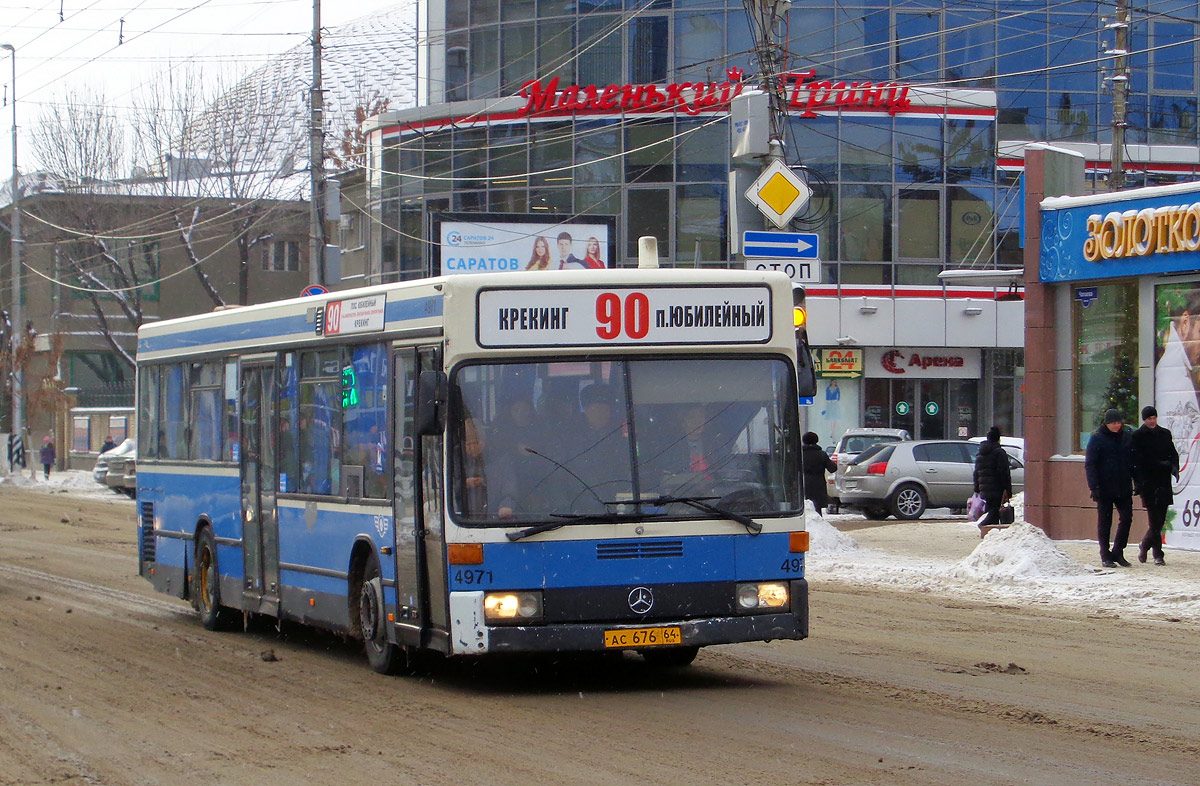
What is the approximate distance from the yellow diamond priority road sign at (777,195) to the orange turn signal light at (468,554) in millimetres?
9397

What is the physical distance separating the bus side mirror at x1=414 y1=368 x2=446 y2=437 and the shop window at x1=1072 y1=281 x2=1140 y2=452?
44.9ft

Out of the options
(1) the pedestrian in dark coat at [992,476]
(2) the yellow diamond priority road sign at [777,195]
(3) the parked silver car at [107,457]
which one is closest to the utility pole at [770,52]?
(2) the yellow diamond priority road sign at [777,195]

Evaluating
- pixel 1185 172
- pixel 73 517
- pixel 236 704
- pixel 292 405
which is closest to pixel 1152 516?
pixel 292 405

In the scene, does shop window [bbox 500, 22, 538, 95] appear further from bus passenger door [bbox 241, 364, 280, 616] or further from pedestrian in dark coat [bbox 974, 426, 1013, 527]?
bus passenger door [bbox 241, 364, 280, 616]

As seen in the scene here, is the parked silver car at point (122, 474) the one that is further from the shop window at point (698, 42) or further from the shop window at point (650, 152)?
the shop window at point (698, 42)

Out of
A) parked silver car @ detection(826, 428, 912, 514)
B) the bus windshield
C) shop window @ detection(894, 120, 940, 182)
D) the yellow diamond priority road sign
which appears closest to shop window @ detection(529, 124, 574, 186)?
shop window @ detection(894, 120, 940, 182)

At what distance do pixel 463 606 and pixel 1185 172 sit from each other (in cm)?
4150

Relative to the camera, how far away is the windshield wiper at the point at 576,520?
30.3ft

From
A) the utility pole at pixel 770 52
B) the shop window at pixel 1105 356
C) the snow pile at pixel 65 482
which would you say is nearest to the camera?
the utility pole at pixel 770 52

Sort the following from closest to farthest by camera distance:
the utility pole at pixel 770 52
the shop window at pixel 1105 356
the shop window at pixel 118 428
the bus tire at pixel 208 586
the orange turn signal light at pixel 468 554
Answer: the orange turn signal light at pixel 468 554
the bus tire at pixel 208 586
the utility pole at pixel 770 52
the shop window at pixel 1105 356
the shop window at pixel 118 428

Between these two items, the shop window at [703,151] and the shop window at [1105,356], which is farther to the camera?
the shop window at [703,151]

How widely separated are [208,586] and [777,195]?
25.4ft

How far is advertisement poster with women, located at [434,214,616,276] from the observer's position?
108 ft

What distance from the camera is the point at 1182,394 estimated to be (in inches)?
779
